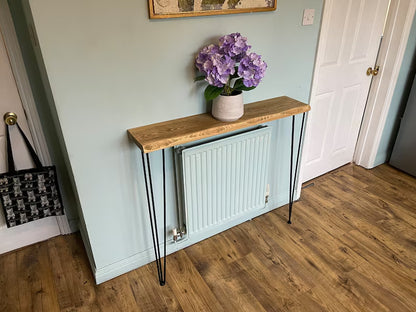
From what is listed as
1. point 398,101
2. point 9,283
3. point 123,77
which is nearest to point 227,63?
point 123,77

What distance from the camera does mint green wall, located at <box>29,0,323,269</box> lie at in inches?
49.1

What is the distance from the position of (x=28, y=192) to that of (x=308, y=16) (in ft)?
6.45

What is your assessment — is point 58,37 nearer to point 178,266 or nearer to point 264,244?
point 178,266

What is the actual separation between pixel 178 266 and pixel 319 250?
0.93 meters

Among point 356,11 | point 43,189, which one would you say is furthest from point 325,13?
point 43,189

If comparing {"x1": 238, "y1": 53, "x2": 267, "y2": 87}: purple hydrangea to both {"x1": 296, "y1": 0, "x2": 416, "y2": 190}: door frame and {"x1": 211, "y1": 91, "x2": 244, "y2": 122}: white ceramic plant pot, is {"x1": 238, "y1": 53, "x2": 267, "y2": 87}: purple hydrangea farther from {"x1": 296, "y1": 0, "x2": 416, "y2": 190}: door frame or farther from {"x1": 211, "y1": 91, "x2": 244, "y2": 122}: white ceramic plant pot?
{"x1": 296, "y1": 0, "x2": 416, "y2": 190}: door frame

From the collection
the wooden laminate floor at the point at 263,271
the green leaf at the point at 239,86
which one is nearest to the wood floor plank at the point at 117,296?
the wooden laminate floor at the point at 263,271

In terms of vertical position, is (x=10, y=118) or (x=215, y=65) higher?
(x=215, y=65)

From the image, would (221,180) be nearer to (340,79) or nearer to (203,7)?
(203,7)

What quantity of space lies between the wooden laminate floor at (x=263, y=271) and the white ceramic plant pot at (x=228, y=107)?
0.93 meters

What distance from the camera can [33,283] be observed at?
178 cm

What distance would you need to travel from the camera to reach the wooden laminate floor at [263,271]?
5.43 feet

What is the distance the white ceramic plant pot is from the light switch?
678 mm

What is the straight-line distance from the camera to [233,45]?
1441mm
